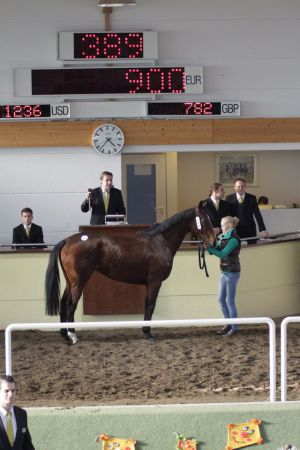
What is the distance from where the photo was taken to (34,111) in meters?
12.7

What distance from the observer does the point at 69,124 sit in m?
12.7

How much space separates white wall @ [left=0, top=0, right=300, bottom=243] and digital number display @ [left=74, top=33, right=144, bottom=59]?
220mm

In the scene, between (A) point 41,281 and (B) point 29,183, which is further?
(B) point 29,183

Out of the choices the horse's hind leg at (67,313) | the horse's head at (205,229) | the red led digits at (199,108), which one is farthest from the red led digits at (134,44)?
the horse's hind leg at (67,313)

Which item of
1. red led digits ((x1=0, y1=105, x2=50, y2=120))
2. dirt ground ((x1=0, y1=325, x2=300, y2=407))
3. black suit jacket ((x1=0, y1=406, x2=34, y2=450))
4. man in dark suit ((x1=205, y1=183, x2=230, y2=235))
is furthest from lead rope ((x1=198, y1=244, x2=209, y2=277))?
black suit jacket ((x1=0, y1=406, x2=34, y2=450))

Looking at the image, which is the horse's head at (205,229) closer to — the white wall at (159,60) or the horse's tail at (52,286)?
the horse's tail at (52,286)

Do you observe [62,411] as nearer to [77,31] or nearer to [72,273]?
[72,273]

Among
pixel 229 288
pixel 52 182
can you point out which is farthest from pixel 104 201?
pixel 52 182

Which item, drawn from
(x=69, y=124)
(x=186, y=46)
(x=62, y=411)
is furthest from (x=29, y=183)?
(x=62, y=411)

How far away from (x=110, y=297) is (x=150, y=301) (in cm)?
72

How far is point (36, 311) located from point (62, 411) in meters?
4.65

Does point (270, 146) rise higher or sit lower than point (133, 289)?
higher

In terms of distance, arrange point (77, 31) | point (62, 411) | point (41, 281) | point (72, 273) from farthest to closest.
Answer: point (77, 31)
point (41, 281)
point (72, 273)
point (62, 411)

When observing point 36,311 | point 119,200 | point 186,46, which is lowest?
point 36,311
